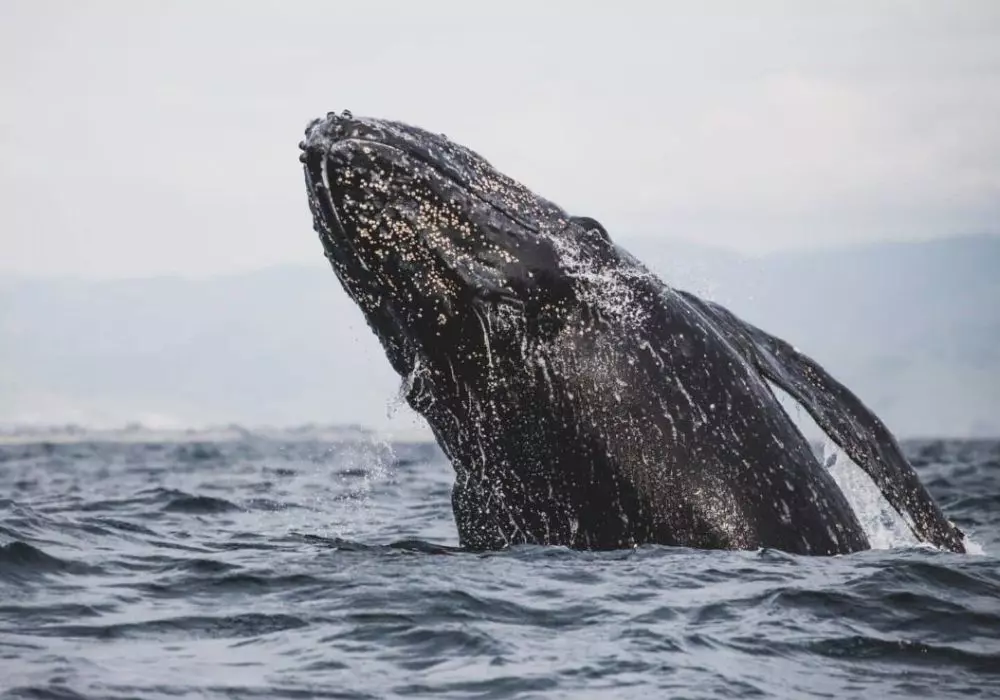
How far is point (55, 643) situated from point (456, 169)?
13.2 feet

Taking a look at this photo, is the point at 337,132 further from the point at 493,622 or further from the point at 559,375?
the point at 493,622

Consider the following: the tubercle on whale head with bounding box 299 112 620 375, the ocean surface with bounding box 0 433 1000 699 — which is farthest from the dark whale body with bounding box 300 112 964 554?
the ocean surface with bounding box 0 433 1000 699

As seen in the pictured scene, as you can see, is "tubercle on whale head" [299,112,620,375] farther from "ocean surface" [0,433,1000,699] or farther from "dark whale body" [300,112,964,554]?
"ocean surface" [0,433,1000,699]

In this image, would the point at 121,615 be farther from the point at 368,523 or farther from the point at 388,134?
the point at 368,523

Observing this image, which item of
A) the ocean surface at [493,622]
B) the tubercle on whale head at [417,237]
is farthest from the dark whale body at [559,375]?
the ocean surface at [493,622]

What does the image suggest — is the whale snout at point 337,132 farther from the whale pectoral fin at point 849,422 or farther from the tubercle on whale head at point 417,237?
the whale pectoral fin at point 849,422

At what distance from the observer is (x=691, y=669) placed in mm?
7945

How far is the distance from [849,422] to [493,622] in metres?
3.09

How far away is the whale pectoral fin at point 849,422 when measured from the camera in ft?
33.3

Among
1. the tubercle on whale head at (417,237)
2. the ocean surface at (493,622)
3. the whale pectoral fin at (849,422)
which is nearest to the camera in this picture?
the ocean surface at (493,622)

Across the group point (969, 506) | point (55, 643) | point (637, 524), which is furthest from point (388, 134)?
point (969, 506)

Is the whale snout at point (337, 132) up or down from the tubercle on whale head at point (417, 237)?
up

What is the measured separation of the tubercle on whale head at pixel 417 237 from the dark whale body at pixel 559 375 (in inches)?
0.5

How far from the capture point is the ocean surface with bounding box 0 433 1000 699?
7.70 metres
